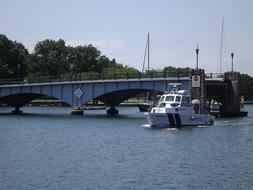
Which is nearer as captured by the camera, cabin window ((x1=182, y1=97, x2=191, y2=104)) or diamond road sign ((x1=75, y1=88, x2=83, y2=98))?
cabin window ((x1=182, y1=97, x2=191, y2=104))

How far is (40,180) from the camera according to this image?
137ft

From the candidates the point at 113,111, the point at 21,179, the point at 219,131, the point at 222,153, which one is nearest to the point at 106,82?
the point at 113,111

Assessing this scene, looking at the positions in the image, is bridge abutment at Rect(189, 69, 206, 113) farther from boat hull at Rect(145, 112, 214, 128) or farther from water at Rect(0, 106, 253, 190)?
water at Rect(0, 106, 253, 190)

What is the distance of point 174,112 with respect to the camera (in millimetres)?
86312

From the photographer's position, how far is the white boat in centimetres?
8631

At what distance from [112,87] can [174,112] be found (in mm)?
33363

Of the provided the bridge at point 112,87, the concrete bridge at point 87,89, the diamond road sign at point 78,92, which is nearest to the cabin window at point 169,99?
the bridge at point 112,87

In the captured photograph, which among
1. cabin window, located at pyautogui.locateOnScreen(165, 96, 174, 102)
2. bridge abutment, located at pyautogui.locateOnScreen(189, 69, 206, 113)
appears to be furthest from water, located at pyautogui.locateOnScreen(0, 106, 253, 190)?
bridge abutment, located at pyautogui.locateOnScreen(189, 69, 206, 113)

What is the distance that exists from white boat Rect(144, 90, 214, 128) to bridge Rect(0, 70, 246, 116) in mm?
10865

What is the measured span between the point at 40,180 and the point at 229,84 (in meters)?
80.0

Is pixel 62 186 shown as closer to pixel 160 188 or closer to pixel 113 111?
pixel 160 188

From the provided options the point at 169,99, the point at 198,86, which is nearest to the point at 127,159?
the point at 169,99

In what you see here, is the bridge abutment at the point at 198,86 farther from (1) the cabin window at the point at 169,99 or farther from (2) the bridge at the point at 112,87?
(1) the cabin window at the point at 169,99

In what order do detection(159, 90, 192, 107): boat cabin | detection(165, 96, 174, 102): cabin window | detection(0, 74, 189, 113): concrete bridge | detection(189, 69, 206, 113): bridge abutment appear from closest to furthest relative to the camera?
detection(159, 90, 192, 107): boat cabin → detection(165, 96, 174, 102): cabin window → detection(189, 69, 206, 113): bridge abutment → detection(0, 74, 189, 113): concrete bridge
